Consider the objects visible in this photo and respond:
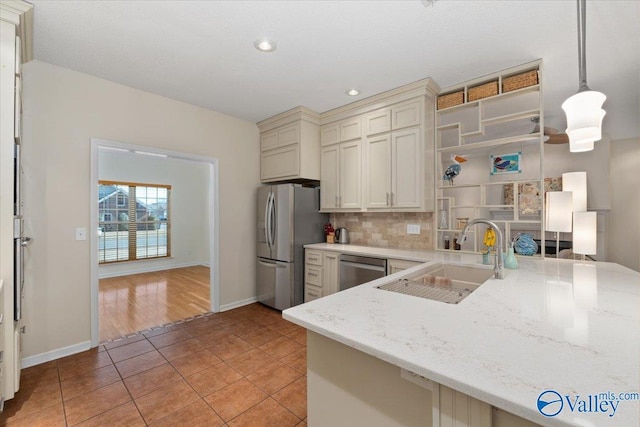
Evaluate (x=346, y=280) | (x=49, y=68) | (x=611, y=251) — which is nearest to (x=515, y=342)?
(x=346, y=280)

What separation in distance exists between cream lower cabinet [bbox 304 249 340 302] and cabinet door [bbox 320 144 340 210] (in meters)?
0.69

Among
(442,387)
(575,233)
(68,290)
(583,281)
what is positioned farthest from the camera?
(575,233)

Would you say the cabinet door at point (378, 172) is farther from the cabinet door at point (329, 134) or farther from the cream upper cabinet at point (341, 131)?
the cabinet door at point (329, 134)

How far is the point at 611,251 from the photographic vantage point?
4.12m

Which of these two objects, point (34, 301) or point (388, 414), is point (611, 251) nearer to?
point (388, 414)

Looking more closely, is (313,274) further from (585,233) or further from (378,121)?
(585,233)

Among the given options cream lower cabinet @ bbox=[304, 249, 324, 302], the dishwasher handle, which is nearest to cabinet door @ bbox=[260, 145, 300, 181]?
cream lower cabinet @ bbox=[304, 249, 324, 302]

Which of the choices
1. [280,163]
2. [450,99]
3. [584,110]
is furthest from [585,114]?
[280,163]

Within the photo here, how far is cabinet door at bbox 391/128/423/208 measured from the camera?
295 centimetres

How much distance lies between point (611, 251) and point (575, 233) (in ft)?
6.65

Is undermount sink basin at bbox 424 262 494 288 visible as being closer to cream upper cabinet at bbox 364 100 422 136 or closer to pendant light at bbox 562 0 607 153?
pendant light at bbox 562 0 607 153

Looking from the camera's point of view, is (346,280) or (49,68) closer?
(49,68)

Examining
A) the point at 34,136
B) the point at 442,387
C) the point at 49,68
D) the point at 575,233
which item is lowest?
the point at 442,387

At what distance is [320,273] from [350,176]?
1.27m
